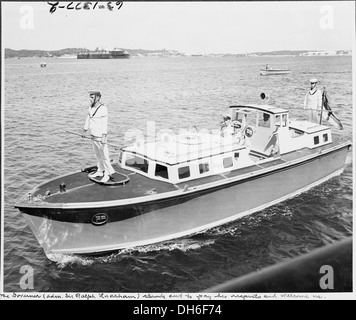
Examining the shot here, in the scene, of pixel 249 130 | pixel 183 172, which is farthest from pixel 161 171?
pixel 249 130

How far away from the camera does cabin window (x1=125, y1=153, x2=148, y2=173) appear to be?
12938mm

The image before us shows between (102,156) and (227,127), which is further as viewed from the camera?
(227,127)

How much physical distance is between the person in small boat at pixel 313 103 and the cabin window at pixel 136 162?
8699 mm

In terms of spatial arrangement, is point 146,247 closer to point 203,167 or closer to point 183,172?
point 183,172

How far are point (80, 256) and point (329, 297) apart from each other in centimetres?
715

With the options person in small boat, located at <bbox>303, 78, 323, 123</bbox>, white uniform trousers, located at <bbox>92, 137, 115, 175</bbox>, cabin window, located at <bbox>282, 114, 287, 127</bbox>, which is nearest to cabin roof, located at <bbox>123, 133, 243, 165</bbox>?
white uniform trousers, located at <bbox>92, 137, 115, 175</bbox>

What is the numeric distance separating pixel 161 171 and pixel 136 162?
1.12 m

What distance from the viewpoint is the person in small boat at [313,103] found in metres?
17.1

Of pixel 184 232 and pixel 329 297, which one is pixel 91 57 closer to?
pixel 184 232

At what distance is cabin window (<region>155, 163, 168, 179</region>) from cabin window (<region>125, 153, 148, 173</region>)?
0.51 m

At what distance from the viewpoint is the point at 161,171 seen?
12.5 metres

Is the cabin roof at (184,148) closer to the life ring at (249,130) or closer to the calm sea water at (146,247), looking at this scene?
the life ring at (249,130)

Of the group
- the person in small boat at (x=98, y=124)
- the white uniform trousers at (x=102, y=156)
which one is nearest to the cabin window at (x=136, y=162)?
the white uniform trousers at (x=102, y=156)

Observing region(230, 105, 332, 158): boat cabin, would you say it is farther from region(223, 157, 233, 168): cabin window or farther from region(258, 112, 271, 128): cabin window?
region(223, 157, 233, 168): cabin window
